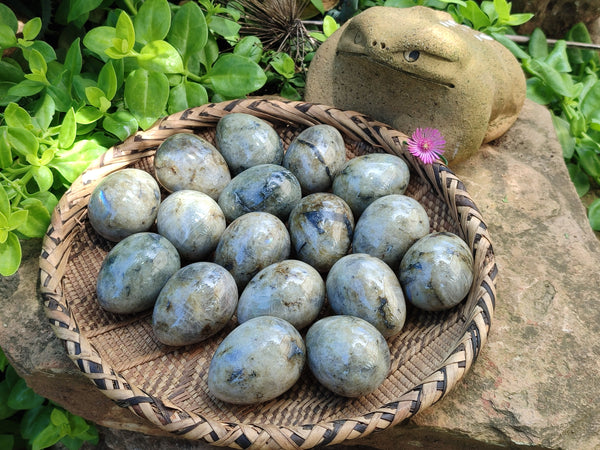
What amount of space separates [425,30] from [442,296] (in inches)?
24.5

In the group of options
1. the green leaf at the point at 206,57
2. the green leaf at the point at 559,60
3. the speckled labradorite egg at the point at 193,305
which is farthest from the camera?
the green leaf at the point at 559,60

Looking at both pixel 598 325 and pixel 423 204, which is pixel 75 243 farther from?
pixel 598 325

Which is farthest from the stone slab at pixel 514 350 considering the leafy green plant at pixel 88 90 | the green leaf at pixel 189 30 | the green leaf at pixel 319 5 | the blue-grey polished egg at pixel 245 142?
the green leaf at pixel 319 5

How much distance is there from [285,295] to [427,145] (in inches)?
20.2

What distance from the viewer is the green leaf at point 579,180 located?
179 cm

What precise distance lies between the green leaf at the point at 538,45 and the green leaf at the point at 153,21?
129 centimetres

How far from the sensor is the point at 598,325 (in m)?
1.23

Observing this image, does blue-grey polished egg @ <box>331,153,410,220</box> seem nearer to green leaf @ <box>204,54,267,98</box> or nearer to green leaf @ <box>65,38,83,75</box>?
green leaf @ <box>204,54,267,98</box>

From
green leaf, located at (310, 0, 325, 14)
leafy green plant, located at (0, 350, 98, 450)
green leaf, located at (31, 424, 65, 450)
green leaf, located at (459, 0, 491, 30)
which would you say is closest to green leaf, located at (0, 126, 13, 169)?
leafy green plant, located at (0, 350, 98, 450)

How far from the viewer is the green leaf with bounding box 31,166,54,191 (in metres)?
1.22

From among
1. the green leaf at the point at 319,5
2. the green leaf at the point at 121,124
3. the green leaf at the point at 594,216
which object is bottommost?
the green leaf at the point at 594,216

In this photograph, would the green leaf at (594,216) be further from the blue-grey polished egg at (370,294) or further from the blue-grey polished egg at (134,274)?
the blue-grey polished egg at (134,274)

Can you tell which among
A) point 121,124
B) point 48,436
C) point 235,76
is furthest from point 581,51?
point 48,436

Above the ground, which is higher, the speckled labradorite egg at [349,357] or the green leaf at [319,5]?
the green leaf at [319,5]
